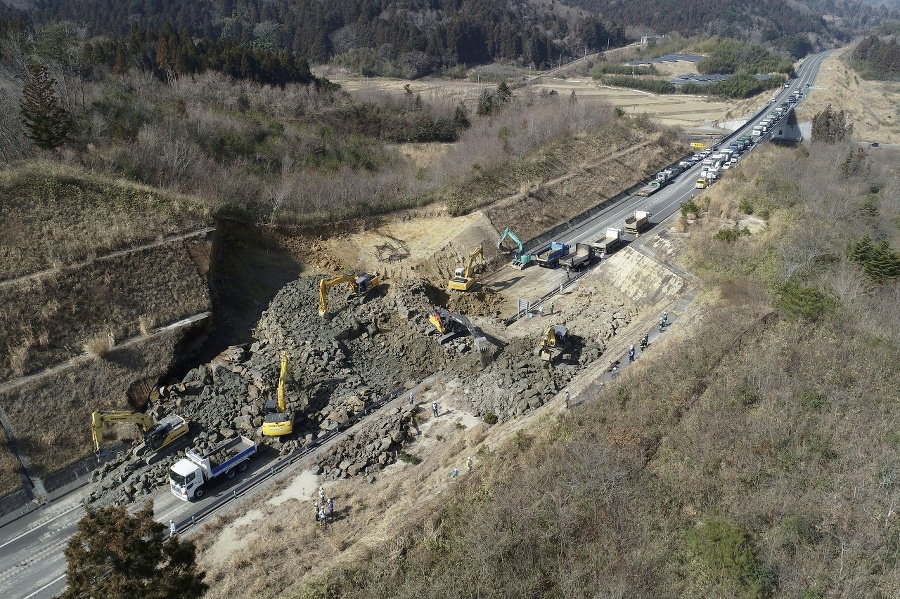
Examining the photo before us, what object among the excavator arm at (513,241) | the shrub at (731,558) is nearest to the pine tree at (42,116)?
the excavator arm at (513,241)

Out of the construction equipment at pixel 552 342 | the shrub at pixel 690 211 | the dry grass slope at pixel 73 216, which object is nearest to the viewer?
the construction equipment at pixel 552 342

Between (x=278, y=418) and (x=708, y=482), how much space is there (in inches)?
682

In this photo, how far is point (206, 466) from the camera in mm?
24344

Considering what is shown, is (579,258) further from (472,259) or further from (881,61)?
(881,61)

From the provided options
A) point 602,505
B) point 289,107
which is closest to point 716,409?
point 602,505

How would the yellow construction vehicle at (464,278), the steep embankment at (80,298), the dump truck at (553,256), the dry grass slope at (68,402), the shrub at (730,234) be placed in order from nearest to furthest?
the dry grass slope at (68,402)
the steep embankment at (80,298)
the shrub at (730,234)
the yellow construction vehicle at (464,278)
the dump truck at (553,256)

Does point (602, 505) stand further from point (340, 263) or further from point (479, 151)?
point (479, 151)

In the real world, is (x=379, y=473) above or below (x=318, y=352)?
below

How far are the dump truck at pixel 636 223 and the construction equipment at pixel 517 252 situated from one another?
7857 millimetres

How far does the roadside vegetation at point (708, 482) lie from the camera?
16844mm

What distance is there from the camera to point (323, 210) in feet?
146

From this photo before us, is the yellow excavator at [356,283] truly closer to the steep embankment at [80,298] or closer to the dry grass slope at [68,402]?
the steep embankment at [80,298]

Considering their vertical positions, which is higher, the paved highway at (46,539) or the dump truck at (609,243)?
the dump truck at (609,243)

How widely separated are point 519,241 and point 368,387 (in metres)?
18.2
